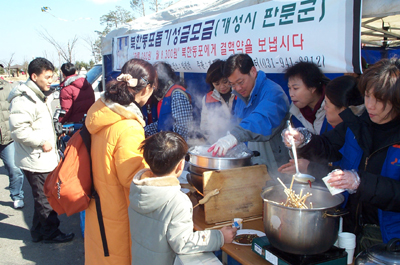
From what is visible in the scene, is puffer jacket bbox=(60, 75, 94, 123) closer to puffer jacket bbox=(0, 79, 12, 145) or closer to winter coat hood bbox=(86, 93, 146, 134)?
puffer jacket bbox=(0, 79, 12, 145)

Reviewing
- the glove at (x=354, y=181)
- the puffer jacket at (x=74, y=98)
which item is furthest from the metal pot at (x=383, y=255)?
the puffer jacket at (x=74, y=98)

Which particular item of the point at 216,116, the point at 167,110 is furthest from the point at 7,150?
the point at 216,116

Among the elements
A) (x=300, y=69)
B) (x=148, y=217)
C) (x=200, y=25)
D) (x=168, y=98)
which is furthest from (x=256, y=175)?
(x=200, y=25)

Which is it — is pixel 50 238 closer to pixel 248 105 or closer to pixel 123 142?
pixel 123 142

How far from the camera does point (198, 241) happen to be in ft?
5.36

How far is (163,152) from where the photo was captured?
169 centimetres

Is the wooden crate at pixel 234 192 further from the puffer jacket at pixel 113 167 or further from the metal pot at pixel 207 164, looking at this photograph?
the puffer jacket at pixel 113 167

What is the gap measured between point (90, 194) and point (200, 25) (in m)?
2.81

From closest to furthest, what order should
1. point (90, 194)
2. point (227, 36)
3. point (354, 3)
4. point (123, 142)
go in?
point (123, 142) → point (90, 194) → point (354, 3) → point (227, 36)

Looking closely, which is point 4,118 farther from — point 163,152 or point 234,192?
point 234,192

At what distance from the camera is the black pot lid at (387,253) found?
1.19 metres

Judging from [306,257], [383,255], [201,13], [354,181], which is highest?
[201,13]

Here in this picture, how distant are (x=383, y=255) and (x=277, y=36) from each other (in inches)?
86.2

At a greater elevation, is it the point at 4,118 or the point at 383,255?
the point at 4,118
